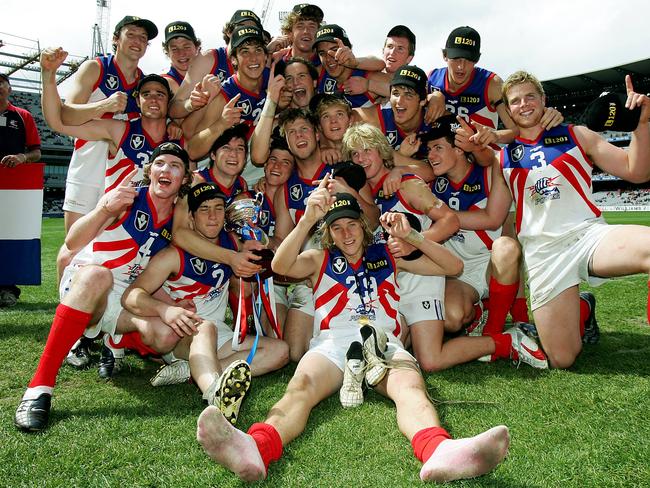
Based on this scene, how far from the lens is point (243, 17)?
556cm

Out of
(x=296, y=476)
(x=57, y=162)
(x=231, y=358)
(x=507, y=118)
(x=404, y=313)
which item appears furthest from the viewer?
(x=57, y=162)

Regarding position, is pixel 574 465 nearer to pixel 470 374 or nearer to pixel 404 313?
pixel 470 374

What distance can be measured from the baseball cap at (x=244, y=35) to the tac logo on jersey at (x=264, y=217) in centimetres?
165

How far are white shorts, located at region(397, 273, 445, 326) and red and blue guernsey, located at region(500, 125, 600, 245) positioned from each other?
0.86m

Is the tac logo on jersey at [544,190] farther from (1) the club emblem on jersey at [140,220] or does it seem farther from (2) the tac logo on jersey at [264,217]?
(1) the club emblem on jersey at [140,220]

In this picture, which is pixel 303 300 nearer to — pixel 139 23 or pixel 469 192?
pixel 469 192

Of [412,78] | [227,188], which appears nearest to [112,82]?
[227,188]

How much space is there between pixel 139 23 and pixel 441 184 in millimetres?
3344

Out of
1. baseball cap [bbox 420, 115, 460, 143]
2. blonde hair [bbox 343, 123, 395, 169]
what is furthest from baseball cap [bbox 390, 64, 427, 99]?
blonde hair [bbox 343, 123, 395, 169]

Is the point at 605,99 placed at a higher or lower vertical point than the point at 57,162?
higher

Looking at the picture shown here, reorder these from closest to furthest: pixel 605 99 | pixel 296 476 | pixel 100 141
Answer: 1. pixel 296 476
2. pixel 605 99
3. pixel 100 141

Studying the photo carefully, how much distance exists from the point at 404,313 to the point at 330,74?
300 cm

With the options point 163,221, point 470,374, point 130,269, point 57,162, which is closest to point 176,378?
point 130,269

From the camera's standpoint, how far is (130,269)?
4.12 m
